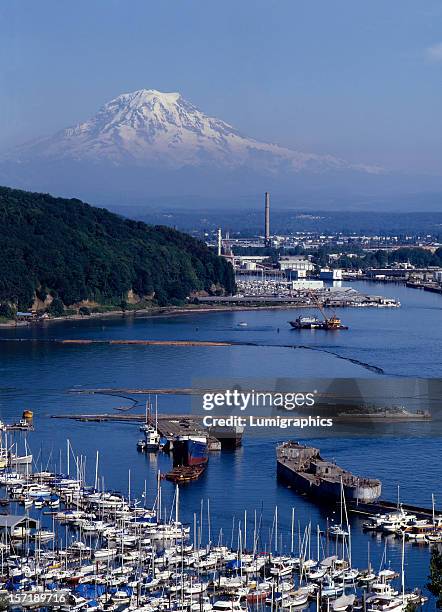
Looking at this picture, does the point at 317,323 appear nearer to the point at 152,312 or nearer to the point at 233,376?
A: the point at 152,312

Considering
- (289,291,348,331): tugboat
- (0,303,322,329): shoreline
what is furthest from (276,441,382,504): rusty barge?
(0,303,322,329): shoreline

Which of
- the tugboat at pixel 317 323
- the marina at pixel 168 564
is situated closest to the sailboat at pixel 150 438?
the marina at pixel 168 564

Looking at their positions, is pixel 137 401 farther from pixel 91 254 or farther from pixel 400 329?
pixel 91 254

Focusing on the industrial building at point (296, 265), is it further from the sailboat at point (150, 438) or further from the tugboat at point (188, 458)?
the tugboat at point (188, 458)

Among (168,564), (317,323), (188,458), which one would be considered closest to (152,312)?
(317,323)

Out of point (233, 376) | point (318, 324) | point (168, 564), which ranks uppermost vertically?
point (318, 324)
